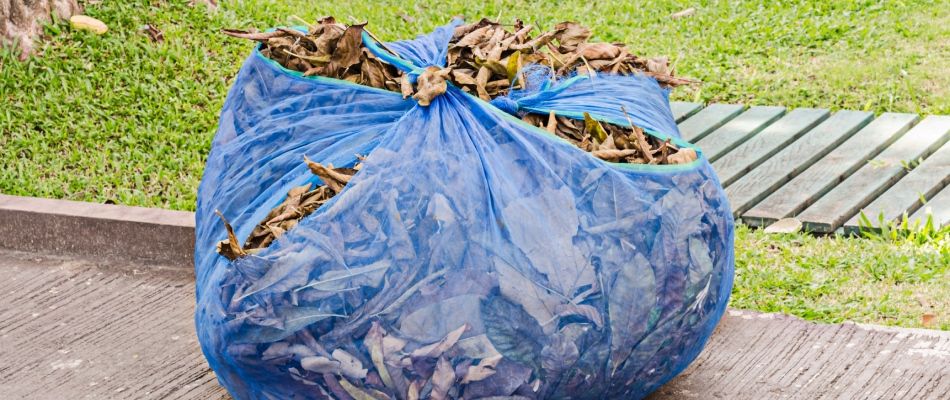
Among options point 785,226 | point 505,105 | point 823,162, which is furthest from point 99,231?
point 823,162

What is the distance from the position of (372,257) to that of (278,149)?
596mm

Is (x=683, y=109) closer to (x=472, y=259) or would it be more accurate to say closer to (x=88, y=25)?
(x=88, y=25)

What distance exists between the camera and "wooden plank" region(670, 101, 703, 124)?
197 inches

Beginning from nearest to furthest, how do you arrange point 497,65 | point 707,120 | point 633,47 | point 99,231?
point 497,65 → point 99,231 → point 707,120 → point 633,47

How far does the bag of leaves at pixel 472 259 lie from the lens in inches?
83.5

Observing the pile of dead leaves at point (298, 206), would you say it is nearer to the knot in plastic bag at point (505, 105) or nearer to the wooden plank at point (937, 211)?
the knot in plastic bag at point (505, 105)

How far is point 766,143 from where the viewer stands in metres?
4.61

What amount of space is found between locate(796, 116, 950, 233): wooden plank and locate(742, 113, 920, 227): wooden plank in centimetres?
4

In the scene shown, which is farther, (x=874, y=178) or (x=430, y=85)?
(x=874, y=178)

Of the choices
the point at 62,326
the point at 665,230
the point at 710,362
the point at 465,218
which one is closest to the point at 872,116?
the point at 710,362

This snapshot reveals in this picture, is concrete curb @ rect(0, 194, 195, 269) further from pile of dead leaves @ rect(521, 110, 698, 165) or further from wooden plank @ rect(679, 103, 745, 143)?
wooden plank @ rect(679, 103, 745, 143)

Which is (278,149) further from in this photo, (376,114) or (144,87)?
(144,87)

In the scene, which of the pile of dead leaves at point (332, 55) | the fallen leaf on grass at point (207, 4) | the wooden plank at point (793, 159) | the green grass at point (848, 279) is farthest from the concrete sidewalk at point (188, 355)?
the fallen leaf on grass at point (207, 4)

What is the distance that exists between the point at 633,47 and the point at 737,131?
112 cm
